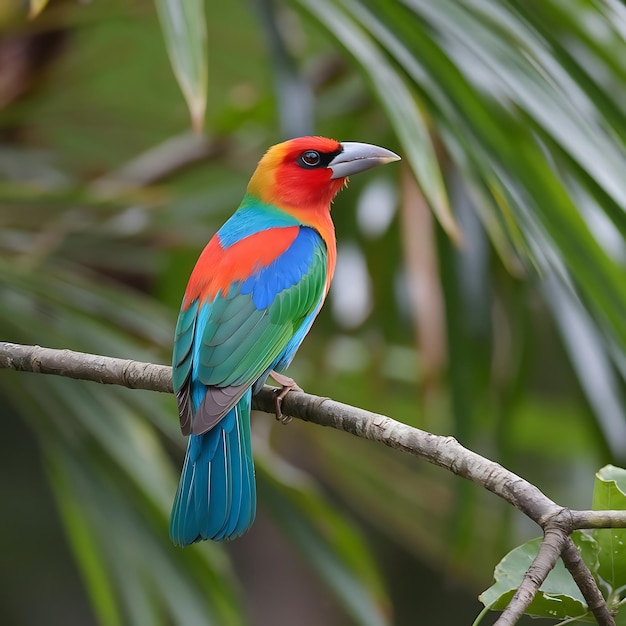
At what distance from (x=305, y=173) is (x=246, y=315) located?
727mm

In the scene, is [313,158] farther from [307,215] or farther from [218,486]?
[218,486]

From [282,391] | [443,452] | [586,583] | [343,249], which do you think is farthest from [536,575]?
[343,249]

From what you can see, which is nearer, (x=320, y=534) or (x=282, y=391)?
(x=282, y=391)

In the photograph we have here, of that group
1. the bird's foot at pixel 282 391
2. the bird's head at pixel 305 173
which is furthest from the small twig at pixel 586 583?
the bird's head at pixel 305 173

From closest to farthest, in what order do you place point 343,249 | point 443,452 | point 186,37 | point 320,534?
point 443,452 → point 186,37 → point 320,534 → point 343,249

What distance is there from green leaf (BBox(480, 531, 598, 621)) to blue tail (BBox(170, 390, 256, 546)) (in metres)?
0.84

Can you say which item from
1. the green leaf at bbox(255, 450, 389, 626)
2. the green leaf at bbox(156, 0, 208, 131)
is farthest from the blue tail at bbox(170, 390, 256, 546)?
the green leaf at bbox(156, 0, 208, 131)

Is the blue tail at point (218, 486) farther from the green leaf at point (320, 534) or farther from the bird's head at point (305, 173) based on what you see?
the bird's head at point (305, 173)

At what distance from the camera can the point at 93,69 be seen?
398cm

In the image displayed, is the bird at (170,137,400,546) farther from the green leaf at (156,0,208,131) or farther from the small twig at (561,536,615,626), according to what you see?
the small twig at (561,536,615,626)

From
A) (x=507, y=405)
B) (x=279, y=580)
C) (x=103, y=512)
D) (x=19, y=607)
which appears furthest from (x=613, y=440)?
(x=19, y=607)

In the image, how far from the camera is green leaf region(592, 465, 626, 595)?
123 cm

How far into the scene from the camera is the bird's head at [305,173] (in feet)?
9.52

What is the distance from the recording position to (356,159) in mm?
2838
